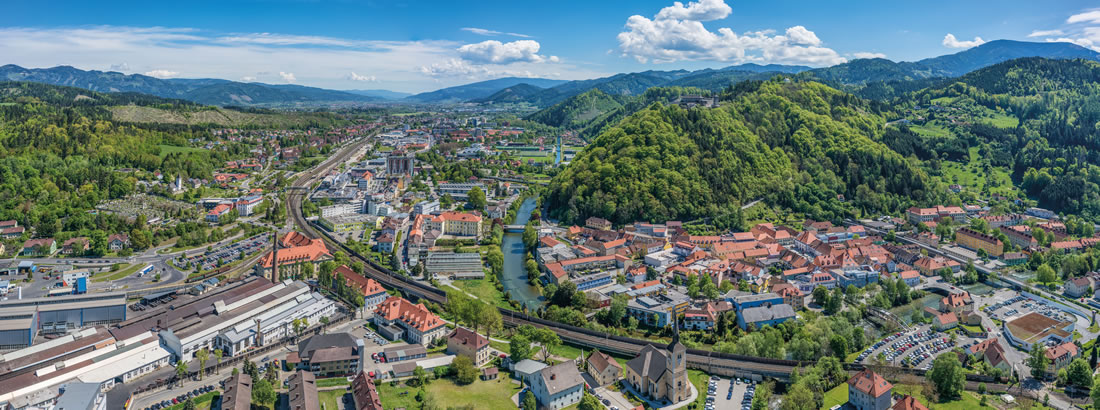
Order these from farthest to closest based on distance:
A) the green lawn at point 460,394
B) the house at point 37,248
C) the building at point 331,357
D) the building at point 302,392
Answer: the house at point 37,248
the building at point 331,357
the green lawn at point 460,394
the building at point 302,392

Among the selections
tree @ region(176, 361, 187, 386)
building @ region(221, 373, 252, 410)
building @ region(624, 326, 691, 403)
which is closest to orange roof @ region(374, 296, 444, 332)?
building @ region(221, 373, 252, 410)

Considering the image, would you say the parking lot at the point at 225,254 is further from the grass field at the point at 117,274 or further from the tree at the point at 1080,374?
the tree at the point at 1080,374

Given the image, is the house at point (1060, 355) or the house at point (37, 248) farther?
the house at point (37, 248)

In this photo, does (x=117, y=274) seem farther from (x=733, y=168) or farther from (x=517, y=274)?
(x=733, y=168)

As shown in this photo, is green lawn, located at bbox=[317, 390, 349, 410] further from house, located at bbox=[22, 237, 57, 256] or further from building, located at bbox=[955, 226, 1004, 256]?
building, located at bbox=[955, 226, 1004, 256]

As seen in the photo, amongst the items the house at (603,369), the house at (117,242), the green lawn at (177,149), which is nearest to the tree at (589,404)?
the house at (603,369)

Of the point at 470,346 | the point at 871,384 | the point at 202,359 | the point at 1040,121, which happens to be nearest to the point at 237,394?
the point at 202,359
